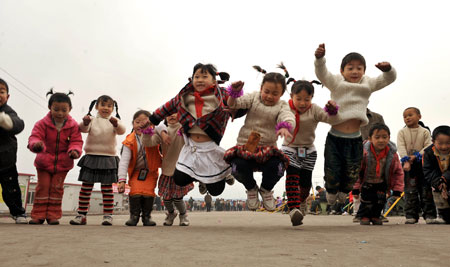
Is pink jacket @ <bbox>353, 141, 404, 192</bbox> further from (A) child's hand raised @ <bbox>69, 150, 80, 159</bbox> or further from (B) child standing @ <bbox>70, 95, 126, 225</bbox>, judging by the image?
(A) child's hand raised @ <bbox>69, 150, 80, 159</bbox>

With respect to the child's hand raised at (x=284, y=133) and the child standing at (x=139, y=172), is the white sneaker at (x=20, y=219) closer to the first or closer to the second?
the child standing at (x=139, y=172)

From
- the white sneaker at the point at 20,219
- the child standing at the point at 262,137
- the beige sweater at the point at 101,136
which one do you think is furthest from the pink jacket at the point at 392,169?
the white sneaker at the point at 20,219

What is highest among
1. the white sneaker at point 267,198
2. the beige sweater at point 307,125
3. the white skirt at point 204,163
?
the beige sweater at point 307,125

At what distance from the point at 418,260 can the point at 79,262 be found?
6.41 feet

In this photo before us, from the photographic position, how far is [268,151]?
436cm

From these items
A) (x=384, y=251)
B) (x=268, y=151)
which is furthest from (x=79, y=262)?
(x=268, y=151)

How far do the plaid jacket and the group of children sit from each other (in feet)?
0.04

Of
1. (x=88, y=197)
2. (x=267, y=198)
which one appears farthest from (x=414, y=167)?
(x=88, y=197)

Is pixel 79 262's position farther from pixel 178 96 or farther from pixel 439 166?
pixel 439 166

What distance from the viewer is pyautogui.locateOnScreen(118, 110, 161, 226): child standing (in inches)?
213

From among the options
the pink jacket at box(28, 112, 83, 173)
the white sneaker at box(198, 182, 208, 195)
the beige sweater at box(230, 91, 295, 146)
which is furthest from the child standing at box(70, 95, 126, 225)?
the beige sweater at box(230, 91, 295, 146)

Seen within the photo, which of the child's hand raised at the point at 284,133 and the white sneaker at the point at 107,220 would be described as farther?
the white sneaker at the point at 107,220

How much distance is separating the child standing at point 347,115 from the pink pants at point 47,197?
12.5 feet

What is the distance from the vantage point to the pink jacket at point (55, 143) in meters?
5.37
